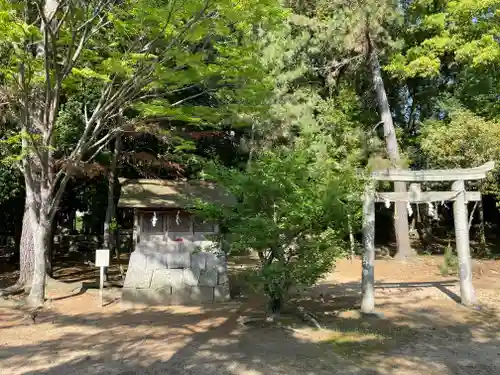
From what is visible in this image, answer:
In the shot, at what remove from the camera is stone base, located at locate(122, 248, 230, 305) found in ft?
31.3

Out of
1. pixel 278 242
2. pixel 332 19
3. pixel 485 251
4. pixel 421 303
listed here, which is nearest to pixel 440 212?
pixel 485 251

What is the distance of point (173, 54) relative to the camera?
8.06 metres

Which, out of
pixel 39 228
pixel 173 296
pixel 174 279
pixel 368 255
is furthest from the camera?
pixel 39 228

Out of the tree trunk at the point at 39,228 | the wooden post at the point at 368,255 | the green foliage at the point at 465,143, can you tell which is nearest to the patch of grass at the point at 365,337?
the wooden post at the point at 368,255

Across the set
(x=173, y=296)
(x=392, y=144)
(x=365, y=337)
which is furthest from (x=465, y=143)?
(x=173, y=296)

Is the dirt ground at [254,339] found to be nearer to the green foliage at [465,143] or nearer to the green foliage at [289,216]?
the green foliage at [289,216]

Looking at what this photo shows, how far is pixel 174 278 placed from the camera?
9.75 meters

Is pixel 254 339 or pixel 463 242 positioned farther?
pixel 463 242

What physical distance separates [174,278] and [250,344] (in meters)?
3.92

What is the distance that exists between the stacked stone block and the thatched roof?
20.7 ft

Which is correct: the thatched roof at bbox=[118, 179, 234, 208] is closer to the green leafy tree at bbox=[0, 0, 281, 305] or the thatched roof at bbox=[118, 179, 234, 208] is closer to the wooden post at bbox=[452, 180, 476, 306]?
the green leafy tree at bbox=[0, 0, 281, 305]

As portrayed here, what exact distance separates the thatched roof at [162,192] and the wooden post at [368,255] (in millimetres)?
8613

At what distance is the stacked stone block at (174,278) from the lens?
31.3 feet

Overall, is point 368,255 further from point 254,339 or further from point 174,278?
point 174,278
